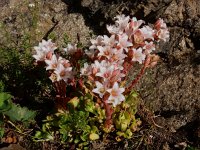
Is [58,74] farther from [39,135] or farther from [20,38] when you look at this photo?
[20,38]

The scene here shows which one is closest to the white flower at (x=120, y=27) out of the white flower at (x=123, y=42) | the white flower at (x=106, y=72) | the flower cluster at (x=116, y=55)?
the flower cluster at (x=116, y=55)

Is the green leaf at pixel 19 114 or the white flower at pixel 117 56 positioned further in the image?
the green leaf at pixel 19 114

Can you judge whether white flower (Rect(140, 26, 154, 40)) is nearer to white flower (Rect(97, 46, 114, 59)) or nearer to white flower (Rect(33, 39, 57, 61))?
white flower (Rect(97, 46, 114, 59))

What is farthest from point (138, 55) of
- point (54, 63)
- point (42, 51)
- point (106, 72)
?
point (42, 51)

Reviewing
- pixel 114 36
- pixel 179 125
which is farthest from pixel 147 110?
pixel 114 36

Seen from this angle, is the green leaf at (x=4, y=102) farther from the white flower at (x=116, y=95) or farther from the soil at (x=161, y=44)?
the white flower at (x=116, y=95)

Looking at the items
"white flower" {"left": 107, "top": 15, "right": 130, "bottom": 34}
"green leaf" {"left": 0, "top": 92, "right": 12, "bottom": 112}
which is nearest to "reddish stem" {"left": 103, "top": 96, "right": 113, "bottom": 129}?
"white flower" {"left": 107, "top": 15, "right": 130, "bottom": 34}
